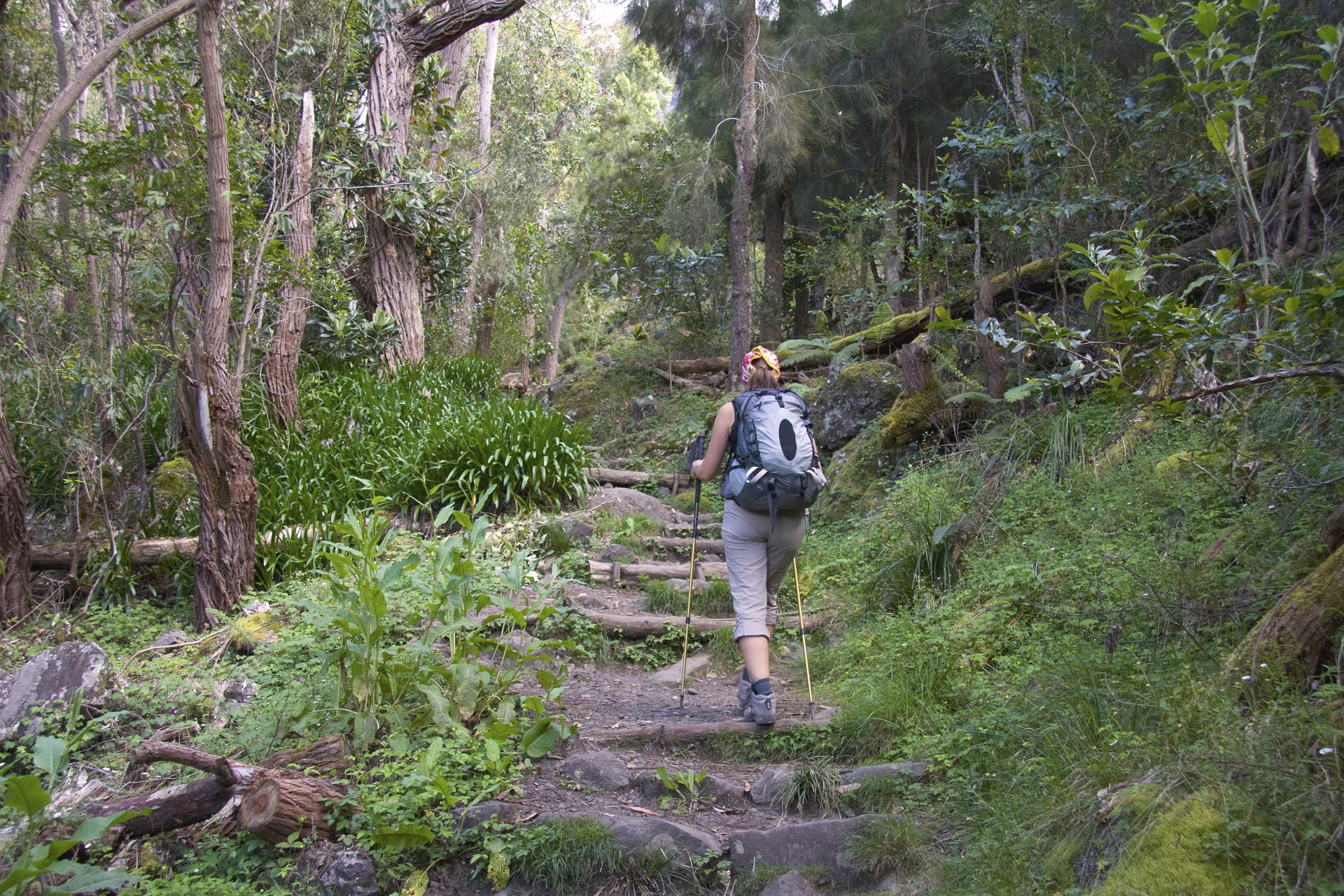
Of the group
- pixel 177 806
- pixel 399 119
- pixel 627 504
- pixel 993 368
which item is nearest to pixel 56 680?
pixel 177 806

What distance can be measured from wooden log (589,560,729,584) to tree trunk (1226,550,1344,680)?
4.40 metres

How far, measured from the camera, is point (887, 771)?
3.66 metres

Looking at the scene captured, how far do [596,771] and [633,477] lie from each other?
646 centimetres

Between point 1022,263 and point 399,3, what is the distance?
294 inches

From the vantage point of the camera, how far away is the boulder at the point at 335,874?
321cm

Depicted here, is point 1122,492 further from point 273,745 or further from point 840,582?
point 273,745

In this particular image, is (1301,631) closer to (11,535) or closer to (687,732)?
(687,732)

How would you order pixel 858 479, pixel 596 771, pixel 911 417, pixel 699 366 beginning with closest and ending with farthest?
pixel 596 771, pixel 911 417, pixel 858 479, pixel 699 366

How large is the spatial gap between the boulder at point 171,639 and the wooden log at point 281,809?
8.71 feet

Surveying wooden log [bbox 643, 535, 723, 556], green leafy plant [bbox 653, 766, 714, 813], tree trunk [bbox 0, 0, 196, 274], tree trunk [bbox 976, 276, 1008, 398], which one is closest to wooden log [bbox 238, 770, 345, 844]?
green leafy plant [bbox 653, 766, 714, 813]

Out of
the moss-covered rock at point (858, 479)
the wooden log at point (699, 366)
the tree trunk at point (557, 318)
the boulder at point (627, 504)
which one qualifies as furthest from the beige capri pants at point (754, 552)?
the tree trunk at point (557, 318)

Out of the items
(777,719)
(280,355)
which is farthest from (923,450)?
(280,355)

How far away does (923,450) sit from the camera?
7738mm

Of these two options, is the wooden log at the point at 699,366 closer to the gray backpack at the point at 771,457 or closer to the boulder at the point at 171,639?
the boulder at the point at 171,639
